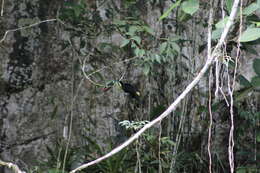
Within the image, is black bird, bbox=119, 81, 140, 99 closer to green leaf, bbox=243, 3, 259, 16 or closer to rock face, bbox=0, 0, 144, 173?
rock face, bbox=0, 0, 144, 173

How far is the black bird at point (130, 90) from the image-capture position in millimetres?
2213

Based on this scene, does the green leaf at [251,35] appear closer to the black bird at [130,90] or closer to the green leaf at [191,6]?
the green leaf at [191,6]

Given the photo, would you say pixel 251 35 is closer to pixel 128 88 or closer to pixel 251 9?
pixel 251 9

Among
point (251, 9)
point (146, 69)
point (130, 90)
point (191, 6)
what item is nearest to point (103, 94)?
point (130, 90)

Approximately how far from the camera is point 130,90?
2.26 metres

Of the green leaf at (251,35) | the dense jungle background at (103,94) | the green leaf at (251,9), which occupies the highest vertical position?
the green leaf at (251,9)

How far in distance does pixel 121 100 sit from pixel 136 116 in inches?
5.6

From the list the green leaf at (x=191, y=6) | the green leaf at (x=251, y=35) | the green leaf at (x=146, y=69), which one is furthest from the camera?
the green leaf at (x=146, y=69)

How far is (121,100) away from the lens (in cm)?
251

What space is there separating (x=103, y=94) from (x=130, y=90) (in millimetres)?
307

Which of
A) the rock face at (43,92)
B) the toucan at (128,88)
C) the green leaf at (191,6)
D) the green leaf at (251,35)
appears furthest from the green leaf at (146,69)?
the green leaf at (251,35)

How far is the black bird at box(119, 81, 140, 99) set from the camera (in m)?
2.21

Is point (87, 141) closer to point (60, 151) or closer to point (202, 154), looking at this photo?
point (60, 151)

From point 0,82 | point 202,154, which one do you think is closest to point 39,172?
point 0,82
